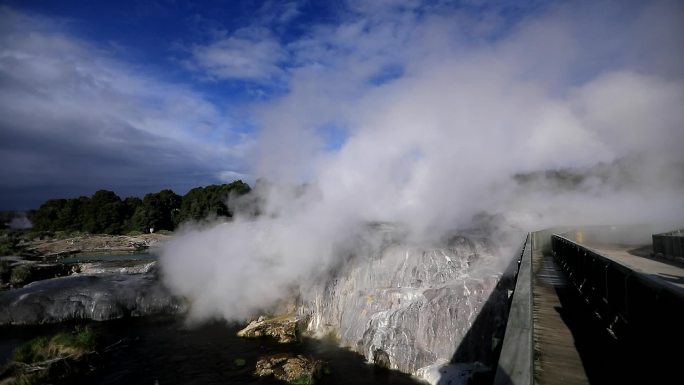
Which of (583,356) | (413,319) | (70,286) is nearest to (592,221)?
(413,319)


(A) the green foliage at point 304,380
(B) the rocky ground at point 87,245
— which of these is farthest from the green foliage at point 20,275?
(A) the green foliage at point 304,380

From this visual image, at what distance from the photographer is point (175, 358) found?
1591 cm

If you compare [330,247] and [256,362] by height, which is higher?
[330,247]

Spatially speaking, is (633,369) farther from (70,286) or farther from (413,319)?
(70,286)

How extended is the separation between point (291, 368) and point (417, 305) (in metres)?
5.59

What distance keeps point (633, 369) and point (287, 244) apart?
17.9 m

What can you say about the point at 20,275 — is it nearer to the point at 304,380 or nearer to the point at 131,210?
the point at 304,380

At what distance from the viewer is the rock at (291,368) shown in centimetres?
1320

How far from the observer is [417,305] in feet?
47.1

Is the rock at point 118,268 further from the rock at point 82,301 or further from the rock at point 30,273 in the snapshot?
the rock at point 82,301

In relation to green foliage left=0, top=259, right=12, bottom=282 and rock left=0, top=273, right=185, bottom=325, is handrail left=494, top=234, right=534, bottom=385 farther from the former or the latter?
green foliage left=0, top=259, right=12, bottom=282

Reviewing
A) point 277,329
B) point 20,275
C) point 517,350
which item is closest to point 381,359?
point 277,329

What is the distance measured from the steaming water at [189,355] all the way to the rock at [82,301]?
3.87ft

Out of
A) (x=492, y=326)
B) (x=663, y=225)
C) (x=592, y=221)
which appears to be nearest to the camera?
(x=492, y=326)
